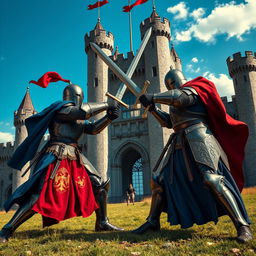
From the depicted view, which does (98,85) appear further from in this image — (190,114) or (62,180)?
(190,114)

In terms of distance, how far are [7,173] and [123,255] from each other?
34046 millimetres

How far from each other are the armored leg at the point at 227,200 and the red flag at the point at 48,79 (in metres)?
3.23

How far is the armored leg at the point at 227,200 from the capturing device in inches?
112

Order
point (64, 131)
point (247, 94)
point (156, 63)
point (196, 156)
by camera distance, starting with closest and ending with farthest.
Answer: point (196, 156) → point (64, 131) → point (156, 63) → point (247, 94)

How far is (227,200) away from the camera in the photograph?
303cm

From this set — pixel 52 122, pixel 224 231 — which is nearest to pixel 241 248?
pixel 224 231

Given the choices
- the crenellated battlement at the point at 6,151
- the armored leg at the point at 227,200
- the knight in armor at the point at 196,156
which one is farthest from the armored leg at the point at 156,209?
the crenellated battlement at the point at 6,151

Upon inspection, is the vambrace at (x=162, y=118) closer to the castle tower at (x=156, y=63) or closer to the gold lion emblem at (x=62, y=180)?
the gold lion emblem at (x=62, y=180)

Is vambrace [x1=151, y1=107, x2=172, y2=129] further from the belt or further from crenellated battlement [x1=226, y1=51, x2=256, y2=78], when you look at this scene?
crenellated battlement [x1=226, y1=51, x2=256, y2=78]

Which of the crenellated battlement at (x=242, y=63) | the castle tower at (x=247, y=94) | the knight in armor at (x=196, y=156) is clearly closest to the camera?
the knight in armor at (x=196, y=156)

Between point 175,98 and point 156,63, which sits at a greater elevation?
point 156,63

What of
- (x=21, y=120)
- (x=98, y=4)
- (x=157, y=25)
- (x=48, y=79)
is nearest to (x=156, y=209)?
(x=48, y=79)

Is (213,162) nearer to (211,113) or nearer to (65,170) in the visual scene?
(211,113)

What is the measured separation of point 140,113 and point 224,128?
803 inches
